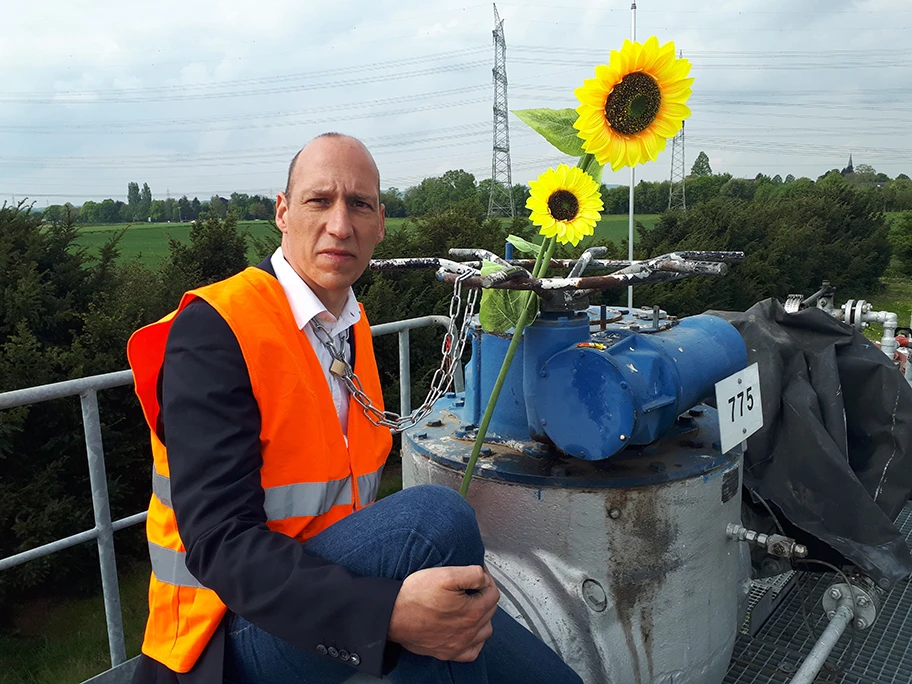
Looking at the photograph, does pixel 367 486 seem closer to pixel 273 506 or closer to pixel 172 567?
pixel 273 506

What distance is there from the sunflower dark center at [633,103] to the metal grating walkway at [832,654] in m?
1.56

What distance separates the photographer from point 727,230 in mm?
11844

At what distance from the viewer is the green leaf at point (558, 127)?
136cm

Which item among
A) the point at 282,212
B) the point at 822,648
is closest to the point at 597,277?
the point at 282,212

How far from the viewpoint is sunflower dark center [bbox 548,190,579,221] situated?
1.34m

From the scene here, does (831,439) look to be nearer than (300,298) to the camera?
No

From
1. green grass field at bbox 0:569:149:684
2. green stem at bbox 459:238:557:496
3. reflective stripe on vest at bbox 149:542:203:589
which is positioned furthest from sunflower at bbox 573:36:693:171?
green grass field at bbox 0:569:149:684

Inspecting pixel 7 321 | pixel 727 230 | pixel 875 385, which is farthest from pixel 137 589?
pixel 727 230

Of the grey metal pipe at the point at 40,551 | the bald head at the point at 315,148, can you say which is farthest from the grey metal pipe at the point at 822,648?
the grey metal pipe at the point at 40,551

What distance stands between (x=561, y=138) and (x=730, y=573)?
1169 millimetres

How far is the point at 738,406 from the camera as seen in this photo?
179 cm

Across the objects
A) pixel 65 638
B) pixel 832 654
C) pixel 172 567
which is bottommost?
pixel 65 638

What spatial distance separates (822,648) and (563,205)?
1.26 metres

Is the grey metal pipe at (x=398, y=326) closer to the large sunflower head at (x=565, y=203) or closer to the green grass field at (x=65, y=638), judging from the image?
the large sunflower head at (x=565, y=203)
